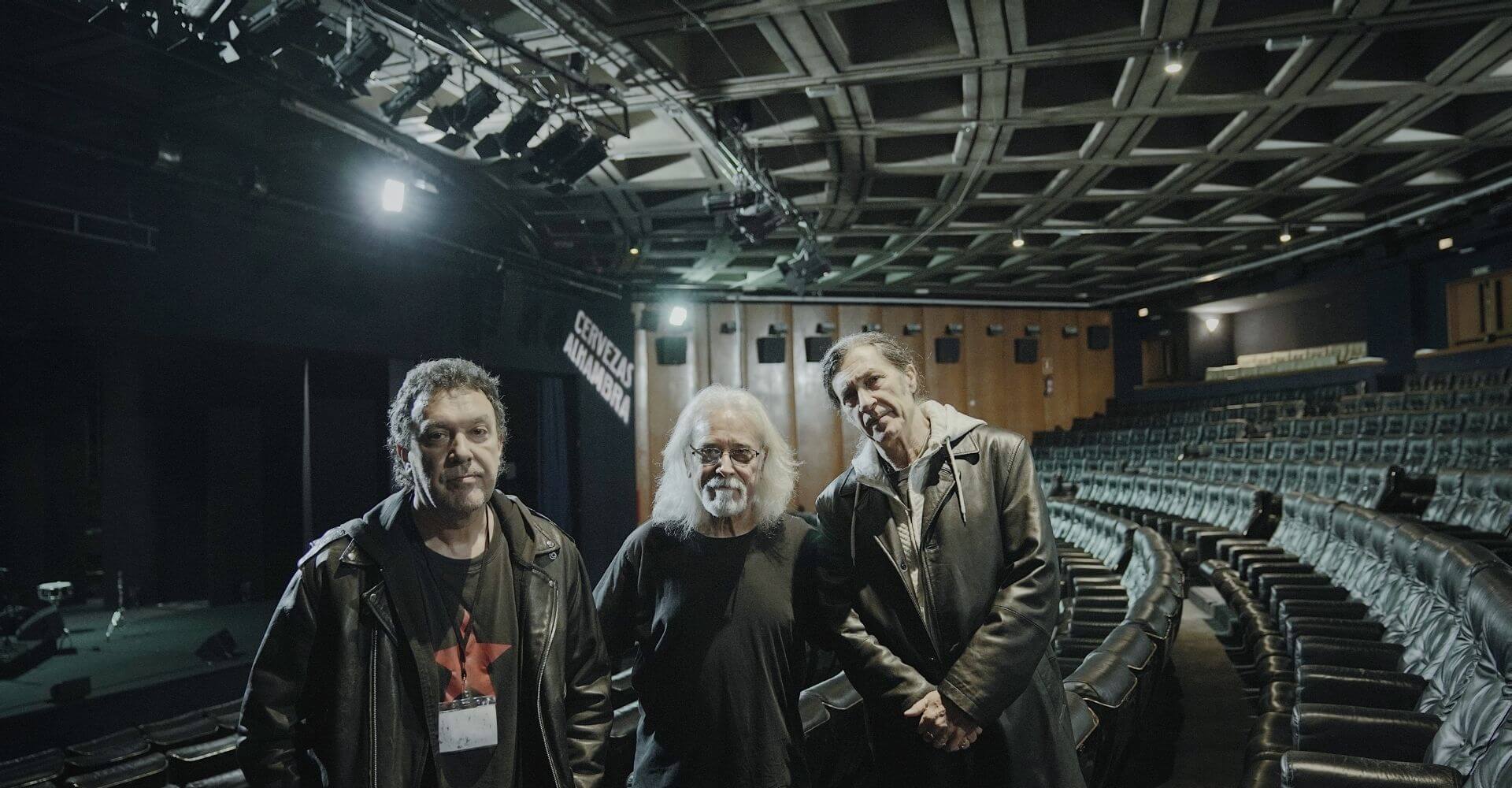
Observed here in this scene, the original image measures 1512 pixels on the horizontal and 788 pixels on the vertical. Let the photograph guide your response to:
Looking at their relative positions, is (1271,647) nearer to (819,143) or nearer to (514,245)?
(819,143)

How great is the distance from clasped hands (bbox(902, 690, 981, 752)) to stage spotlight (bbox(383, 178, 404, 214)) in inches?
228

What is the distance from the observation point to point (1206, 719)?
138 inches

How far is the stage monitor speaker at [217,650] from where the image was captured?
559 centimetres

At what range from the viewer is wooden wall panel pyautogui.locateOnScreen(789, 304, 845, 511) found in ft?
44.3

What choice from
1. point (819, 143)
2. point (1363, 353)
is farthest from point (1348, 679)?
point (1363, 353)

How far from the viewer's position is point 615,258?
32.7 feet

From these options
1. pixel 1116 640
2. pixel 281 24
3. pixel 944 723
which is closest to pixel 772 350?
pixel 281 24

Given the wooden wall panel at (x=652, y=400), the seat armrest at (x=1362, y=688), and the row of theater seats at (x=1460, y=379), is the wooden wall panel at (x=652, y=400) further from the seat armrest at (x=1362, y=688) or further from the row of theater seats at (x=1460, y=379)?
the seat armrest at (x=1362, y=688)

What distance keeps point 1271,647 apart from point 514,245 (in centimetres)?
746

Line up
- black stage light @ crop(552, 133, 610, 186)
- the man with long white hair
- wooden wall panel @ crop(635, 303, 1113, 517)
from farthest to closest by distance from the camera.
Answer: wooden wall panel @ crop(635, 303, 1113, 517) → black stage light @ crop(552, 133, 610, 186) → the man with long white hair

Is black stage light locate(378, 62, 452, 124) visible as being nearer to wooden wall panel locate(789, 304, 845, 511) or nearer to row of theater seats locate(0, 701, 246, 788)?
row of theater seats locate(0, 701, 246, 788)

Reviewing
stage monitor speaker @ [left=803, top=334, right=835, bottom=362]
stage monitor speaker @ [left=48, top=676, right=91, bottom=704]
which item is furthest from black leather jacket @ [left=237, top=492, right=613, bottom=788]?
stage monitor speaker @ [left=803, top=334, right=835, bottom=362]

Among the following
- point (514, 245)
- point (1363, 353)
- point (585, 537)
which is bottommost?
point (585, 537)

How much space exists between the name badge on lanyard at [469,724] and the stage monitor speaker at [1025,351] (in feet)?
48.2
